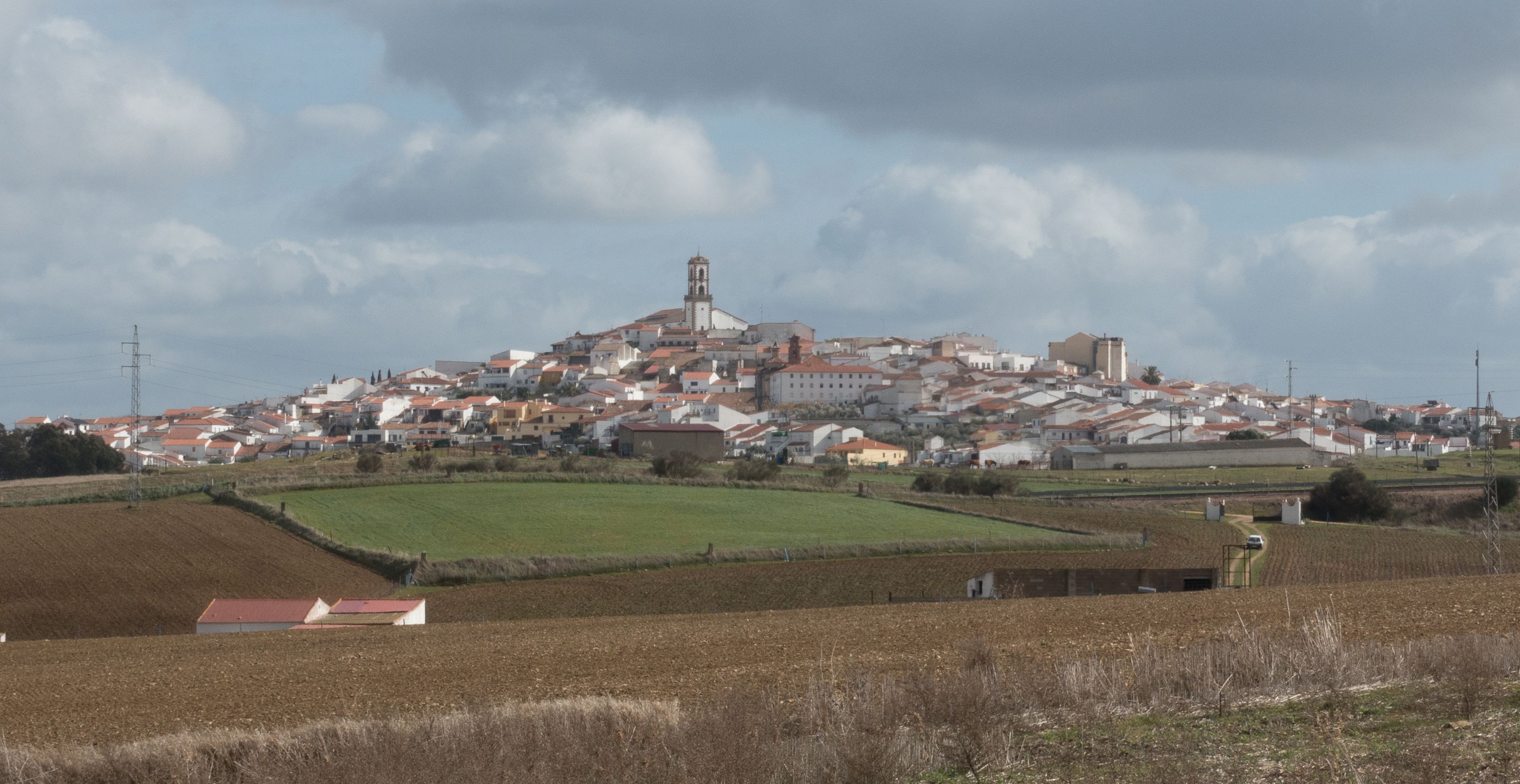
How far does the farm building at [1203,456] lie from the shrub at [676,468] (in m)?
24.7

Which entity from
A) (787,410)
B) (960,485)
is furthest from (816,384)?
(960,485)

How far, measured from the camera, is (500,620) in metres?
23.3

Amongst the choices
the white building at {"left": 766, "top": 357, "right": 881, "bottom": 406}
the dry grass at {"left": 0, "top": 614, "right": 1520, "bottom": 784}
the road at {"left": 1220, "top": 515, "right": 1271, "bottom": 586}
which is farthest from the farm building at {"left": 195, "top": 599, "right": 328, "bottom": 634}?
the white building at {"left": 766, "top": 357, "right": 881, "bottom": 406}

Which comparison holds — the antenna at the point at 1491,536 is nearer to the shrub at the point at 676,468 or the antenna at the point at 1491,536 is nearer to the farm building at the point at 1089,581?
the farm building at the point at 1089,581

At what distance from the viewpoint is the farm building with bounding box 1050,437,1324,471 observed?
6800 cm

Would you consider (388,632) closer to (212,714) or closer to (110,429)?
(212,714)

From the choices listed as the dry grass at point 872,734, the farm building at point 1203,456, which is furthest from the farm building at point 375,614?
the farm building at point 1203,456

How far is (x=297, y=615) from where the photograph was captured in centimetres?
2442

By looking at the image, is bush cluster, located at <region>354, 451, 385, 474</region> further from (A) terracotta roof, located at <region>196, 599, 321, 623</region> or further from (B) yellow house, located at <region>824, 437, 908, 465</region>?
(B) yellow house, located at <region>824, 437, 908, 465</region>

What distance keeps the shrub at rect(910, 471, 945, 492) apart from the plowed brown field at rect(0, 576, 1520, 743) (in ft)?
106

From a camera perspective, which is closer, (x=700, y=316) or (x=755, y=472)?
(x=755, y=472)

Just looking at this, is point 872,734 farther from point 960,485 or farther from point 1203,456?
point 1203,456

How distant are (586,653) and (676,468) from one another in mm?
37993

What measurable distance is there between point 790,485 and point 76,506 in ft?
77.0
